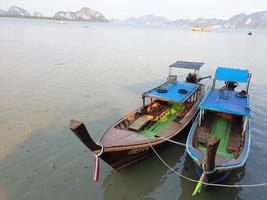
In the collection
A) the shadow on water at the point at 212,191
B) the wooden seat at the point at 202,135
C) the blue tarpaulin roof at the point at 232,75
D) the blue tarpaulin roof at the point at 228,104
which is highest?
the blue tarpaulin roof at the point at 232,75

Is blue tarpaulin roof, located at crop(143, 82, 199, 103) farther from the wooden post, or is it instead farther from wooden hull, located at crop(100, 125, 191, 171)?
the wooden post

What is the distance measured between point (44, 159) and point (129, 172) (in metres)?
4.51

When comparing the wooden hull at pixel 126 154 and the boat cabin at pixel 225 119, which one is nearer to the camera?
the wooden hull at pixel 126 154

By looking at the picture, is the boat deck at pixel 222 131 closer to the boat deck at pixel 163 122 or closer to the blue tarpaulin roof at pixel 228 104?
the blue tarpaulin roof at pixel 228 104

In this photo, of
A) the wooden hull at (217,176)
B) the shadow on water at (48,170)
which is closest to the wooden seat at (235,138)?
the wooden hull at (217,176)

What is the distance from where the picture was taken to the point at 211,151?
330 inches

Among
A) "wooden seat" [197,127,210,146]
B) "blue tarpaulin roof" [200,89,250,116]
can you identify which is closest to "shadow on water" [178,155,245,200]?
"wooden seat" [197,127,210,146]

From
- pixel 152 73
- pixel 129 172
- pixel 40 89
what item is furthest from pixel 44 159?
pixel 152 73

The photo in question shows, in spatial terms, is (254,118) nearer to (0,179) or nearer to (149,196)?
(149,196)

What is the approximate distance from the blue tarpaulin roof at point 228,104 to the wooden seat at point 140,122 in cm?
326

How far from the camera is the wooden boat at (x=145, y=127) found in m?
10.3

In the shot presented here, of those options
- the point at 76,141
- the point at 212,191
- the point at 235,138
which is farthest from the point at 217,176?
the point at 76,141

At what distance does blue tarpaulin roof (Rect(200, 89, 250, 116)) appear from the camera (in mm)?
12688

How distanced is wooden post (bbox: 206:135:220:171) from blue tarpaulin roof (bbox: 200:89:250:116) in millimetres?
4387
